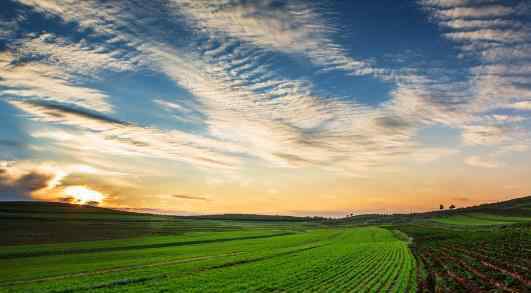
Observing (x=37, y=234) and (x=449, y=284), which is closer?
(x=449, y=284)

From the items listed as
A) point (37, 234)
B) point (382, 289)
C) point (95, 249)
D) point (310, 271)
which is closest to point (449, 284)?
point (382, 289)

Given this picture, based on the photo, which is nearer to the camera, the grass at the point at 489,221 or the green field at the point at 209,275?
the green field at the point at 209,275

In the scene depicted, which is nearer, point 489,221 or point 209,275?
point 209,275

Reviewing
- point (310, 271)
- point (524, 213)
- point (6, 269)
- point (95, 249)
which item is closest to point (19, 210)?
point (95, 249)

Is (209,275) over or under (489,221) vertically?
over

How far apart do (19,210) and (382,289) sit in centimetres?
16040

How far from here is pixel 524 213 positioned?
497 feet

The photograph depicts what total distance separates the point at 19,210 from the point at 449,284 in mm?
162657

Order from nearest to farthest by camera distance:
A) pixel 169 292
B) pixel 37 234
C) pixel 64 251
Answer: pixel 169 292 < pixel 64 251 < pixel 37 234

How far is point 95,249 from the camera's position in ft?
191

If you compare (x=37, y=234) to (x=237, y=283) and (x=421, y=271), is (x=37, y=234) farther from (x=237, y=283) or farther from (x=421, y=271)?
(x=421, y=271)

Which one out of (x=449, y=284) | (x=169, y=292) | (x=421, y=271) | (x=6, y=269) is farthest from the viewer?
(x=6, y=269)

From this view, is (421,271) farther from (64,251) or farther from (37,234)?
(37,234)

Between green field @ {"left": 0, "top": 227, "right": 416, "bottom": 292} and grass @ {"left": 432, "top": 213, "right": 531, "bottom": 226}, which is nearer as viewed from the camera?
green field @ {"left": 0, "top": 227, "right": 416, "bottom": 292}
